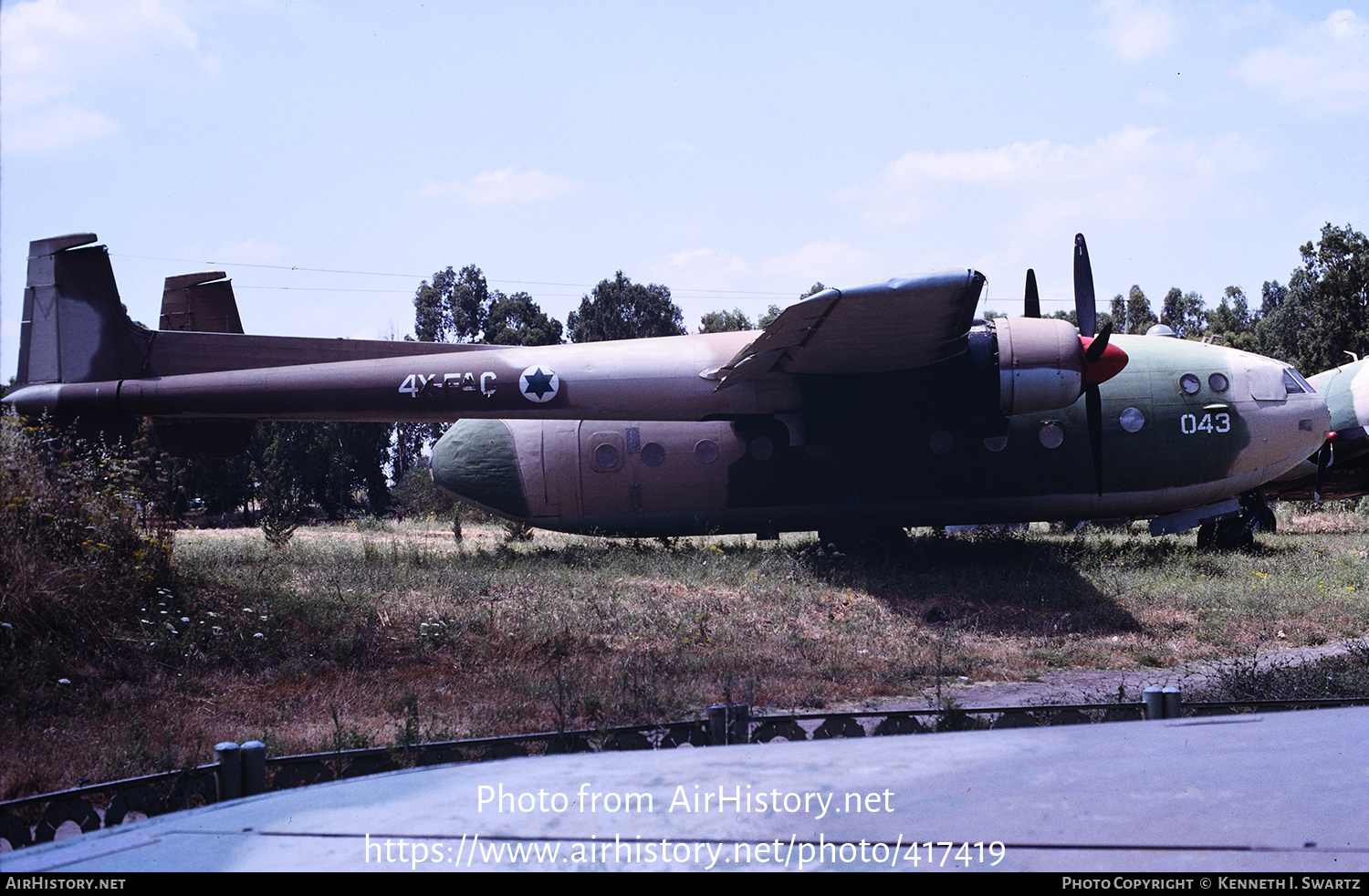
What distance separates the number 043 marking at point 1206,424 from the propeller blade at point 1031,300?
3127mm

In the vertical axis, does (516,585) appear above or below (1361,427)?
below

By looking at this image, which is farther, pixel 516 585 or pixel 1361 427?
pixel 1361 427

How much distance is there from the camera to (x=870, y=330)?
13234mm

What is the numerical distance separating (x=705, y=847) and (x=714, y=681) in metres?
7.48

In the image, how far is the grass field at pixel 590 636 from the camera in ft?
27.0

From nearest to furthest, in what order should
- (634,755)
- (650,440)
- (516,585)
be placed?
(634,755) < (516,585) < (650,440)

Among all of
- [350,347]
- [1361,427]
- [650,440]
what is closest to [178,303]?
[350,347]

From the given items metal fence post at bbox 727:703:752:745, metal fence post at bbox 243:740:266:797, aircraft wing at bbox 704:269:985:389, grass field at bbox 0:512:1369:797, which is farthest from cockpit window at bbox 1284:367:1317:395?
metal fence post at bbox 243:740:266:797

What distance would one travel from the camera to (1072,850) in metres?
2.22

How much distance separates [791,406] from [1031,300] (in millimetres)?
4457

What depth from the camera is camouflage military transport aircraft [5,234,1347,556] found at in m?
15.2

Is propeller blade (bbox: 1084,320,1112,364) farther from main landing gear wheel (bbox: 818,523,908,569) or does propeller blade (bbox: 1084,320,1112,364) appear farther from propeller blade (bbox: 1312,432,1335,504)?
propeller blade (bbox: 1312,432,1335,504)

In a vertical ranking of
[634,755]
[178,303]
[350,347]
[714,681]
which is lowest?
[714,681]
